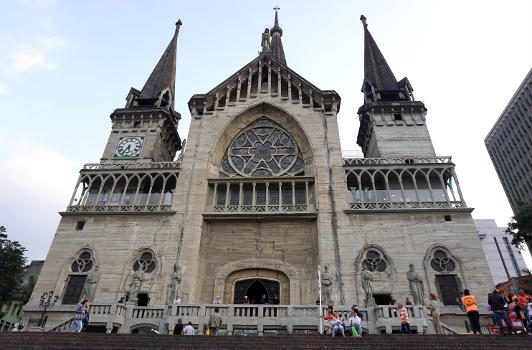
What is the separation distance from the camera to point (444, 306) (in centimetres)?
2006

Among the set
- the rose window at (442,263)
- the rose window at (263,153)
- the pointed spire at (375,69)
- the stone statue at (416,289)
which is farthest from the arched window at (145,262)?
the pointed spire at (375,69)

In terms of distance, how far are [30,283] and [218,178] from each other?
30.6 metres

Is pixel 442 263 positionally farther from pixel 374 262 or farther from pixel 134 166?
pixel 134 166

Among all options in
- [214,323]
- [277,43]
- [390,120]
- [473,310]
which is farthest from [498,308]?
[277,43]

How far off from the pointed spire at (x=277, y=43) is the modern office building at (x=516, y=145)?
43552 mm

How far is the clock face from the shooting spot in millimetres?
29673

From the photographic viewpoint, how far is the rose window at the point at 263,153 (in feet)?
92.2

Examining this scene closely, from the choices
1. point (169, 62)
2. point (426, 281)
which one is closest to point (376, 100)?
point (426, 281)

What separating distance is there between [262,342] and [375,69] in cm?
3455

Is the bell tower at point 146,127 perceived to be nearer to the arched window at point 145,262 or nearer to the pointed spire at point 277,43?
the arched window at point 145,262

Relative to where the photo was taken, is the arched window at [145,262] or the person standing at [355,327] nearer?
the person standing at [355,327]

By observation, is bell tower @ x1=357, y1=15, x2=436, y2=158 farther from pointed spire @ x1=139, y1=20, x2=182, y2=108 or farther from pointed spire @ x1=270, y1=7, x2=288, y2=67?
pointed spire @ x1=139, y1=20, x2=182, y2=108

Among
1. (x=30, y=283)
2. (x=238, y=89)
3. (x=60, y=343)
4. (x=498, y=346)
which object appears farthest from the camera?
(x=30, y=283)

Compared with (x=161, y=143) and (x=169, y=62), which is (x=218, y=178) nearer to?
(x=161, y=143)
